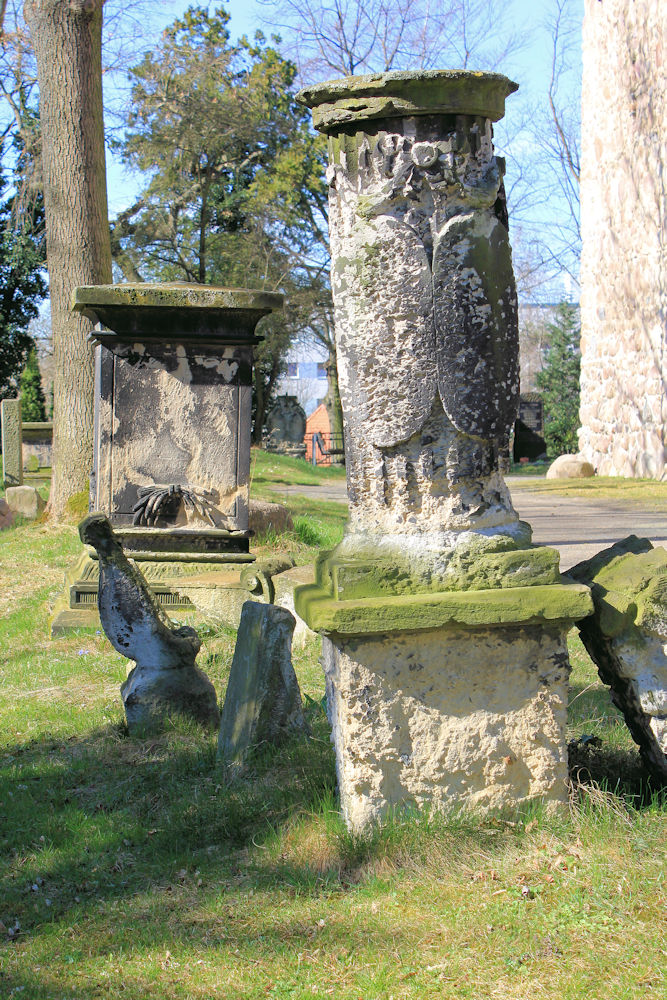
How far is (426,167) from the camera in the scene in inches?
134

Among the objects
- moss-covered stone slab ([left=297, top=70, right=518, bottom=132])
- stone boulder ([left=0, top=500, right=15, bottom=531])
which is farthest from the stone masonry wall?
moss-covered stone slab ([left=297, top=70, right=518, bottom=132])

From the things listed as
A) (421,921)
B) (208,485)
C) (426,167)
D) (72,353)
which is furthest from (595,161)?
(421,921)

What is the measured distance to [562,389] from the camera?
32844 mm

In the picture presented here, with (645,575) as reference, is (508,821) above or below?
below

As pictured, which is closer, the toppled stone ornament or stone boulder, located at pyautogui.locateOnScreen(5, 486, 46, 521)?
the toppled stone ornament

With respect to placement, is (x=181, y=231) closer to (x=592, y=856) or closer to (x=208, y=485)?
(x=208, y=485)

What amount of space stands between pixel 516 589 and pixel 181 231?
28.3 meters

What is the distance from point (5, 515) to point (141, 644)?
848 cm

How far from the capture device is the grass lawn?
106 inches

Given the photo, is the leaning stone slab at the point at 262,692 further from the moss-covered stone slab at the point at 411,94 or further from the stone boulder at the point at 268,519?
the stone boulder at the point at 268,519

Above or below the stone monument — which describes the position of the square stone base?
below

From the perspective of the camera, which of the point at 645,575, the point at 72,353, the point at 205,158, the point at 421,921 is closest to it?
the point at 421,921

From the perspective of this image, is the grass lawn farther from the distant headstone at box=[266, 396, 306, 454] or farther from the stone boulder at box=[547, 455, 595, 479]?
the distant headstone at box=[266, 396, 306, 454]

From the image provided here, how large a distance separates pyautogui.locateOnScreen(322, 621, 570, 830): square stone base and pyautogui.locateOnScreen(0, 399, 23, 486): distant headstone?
44.2 ft
